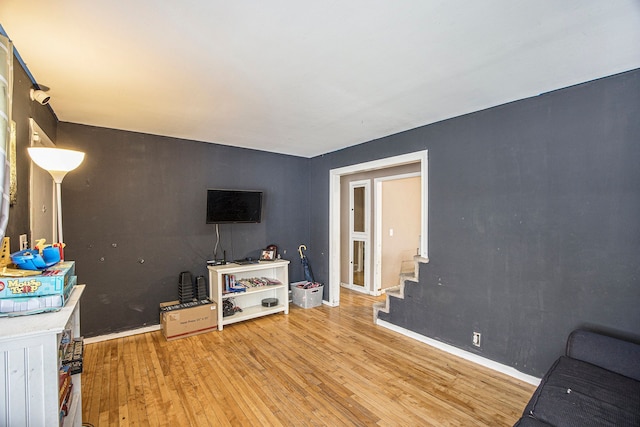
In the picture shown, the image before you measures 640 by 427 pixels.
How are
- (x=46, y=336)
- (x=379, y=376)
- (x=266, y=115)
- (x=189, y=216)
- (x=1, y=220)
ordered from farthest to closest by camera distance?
(x=189, y=216) < (x=266, y=115) < (x=379, y=376) < (x=1, y=220) < (x=46, y=336)

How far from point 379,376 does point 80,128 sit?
12.8ft

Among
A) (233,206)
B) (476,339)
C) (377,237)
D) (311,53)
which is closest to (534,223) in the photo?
(476,339)

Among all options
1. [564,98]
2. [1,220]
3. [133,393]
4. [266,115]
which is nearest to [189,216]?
[266,115]

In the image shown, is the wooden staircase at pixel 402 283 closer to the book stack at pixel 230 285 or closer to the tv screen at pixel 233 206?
the book stack at pixel 230 285

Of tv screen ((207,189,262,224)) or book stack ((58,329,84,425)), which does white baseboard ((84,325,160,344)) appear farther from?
book stack ((58,329,84,425))

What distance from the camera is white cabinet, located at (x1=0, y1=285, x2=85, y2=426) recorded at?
1.02 m

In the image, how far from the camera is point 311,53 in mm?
1791

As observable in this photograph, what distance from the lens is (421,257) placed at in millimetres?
3230

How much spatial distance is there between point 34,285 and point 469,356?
3.27m

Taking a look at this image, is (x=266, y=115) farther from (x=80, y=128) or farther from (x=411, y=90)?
(x=80, y=128)

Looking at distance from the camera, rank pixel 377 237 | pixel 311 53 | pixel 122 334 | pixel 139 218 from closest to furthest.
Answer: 1. pixel 311 53
2. pixel 122 334
3. pixel 139 218
4. pixel 377 237

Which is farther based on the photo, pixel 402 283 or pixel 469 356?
pixel 402 283

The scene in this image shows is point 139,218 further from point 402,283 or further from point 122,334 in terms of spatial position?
point 402,283

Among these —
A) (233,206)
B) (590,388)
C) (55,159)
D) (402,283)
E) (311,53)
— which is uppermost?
(311,53)
